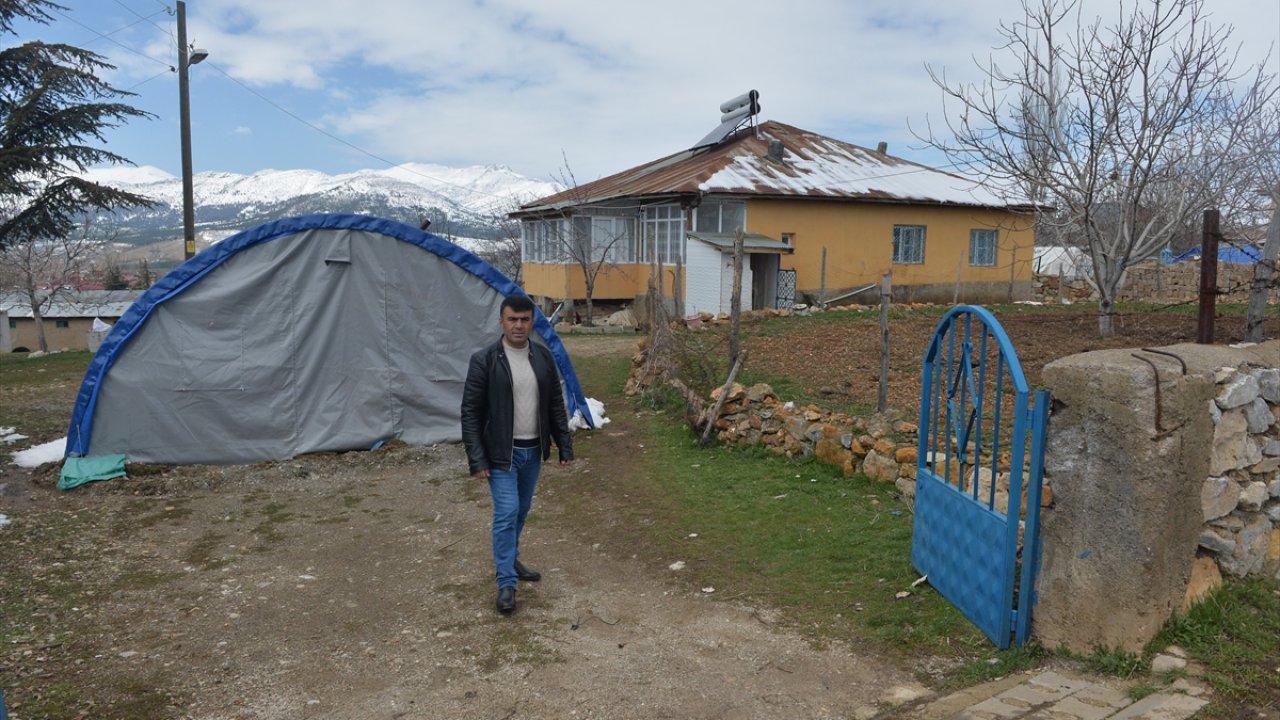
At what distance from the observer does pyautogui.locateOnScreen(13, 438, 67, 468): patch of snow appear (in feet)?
25.9

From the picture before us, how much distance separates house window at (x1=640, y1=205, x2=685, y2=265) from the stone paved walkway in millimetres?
18105

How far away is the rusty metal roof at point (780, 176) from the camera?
21.3 metres

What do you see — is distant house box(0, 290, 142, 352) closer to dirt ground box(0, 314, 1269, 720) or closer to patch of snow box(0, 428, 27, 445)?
patch of snow box(0, 428, 27, 445)

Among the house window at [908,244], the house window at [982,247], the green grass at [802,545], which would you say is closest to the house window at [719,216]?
the house window at [908,244]

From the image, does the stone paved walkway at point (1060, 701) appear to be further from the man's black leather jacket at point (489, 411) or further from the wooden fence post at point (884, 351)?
the wooden fence post at point (884, 351)

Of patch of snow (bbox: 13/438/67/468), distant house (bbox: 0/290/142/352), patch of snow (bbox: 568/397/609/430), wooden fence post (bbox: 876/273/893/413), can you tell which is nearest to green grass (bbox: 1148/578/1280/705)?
wooden fence post (bbox: 876/273/893/413)

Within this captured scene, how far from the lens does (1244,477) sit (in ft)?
12.4

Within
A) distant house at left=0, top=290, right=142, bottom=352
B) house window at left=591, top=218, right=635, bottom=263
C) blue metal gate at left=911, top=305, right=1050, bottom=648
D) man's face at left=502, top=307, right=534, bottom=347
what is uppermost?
house window at left=591, top=218, right=635, bottom=263

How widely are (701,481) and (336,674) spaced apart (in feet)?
12.6

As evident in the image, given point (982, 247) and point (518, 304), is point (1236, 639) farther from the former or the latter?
point (982, 247)

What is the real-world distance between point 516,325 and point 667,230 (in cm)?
1786

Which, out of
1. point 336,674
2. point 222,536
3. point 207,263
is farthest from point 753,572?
point 207,263

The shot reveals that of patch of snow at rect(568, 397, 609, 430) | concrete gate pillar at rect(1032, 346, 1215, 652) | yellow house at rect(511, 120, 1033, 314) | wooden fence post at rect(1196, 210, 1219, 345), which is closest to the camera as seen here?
concrete gate pillar at rect(1032, 346, 1215, 652)

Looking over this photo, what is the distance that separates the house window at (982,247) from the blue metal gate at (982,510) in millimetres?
22315
